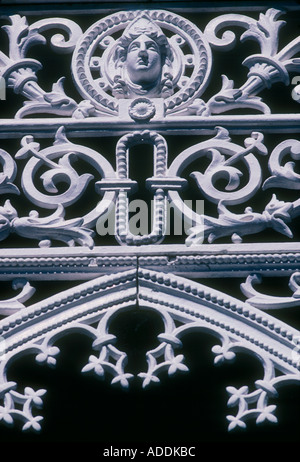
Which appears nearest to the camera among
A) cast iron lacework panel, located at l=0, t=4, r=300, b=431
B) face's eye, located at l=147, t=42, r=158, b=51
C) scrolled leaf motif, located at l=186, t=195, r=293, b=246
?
cast iron lacework panel, located at l=0, t=4, r=300, b=431

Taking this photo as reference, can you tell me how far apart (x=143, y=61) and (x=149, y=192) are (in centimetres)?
57

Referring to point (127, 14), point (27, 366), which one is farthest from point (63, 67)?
point (27, 366)

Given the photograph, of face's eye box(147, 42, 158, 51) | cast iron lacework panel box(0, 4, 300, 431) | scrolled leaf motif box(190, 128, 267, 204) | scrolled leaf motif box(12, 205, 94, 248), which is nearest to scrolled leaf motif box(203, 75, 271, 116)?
cast iron lacework panel box(0, 4, 300, 431)

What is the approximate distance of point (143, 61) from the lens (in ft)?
20.8

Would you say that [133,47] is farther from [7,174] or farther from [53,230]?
[53,230]

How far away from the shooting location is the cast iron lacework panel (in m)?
5.57

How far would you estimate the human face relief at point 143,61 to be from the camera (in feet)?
20.7

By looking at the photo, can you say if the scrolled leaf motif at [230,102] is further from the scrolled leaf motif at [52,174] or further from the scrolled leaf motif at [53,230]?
the scrolled leaf motif at [53,230]

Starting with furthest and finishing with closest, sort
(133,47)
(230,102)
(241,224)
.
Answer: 1. (133,47)
2. (230,102)
3. (241,224)

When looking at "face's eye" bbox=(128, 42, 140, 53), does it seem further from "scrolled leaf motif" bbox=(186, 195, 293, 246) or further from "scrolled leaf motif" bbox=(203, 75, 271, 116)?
"scrolled leaf motif" bbox=(186, 195, 293, 246)

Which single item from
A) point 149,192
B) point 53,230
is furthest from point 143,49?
point 53,230

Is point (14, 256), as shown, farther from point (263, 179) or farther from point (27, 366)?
point (263, 179)

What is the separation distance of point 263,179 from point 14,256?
51.3 inches

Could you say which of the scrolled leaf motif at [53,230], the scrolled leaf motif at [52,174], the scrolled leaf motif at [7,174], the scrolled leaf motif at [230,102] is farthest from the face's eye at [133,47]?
the scrolled leaf motif at [53,230]
